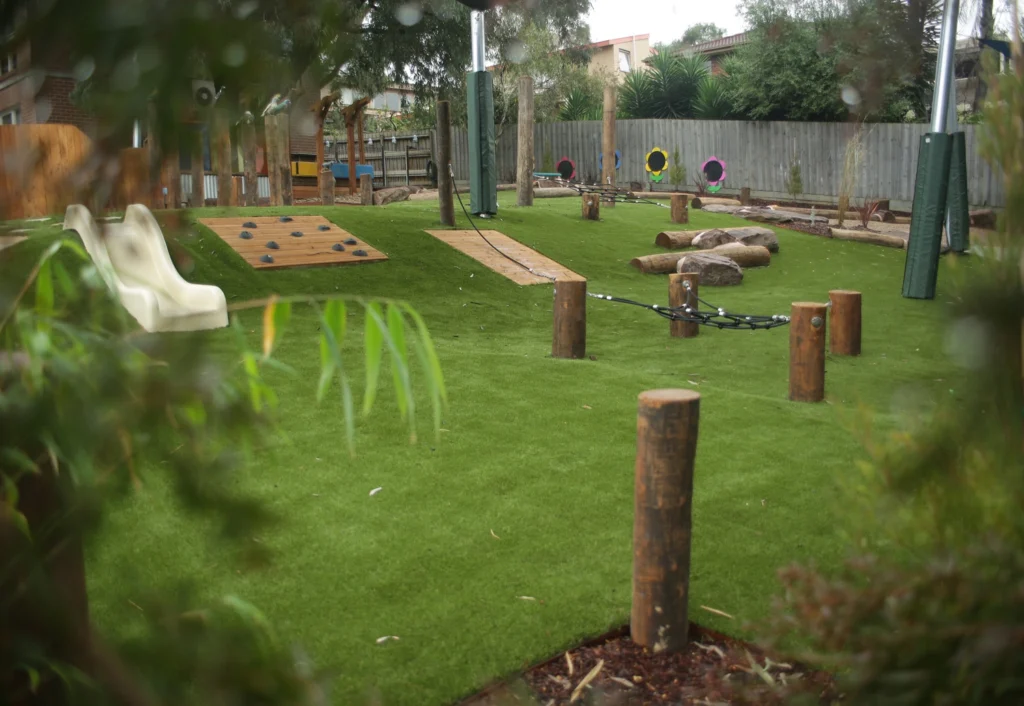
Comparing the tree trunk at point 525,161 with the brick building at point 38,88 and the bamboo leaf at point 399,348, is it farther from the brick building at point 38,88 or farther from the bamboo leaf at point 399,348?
the brick building at point 38,88

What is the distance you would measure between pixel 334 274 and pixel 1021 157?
9455 millimetres

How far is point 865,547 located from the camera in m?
1.21

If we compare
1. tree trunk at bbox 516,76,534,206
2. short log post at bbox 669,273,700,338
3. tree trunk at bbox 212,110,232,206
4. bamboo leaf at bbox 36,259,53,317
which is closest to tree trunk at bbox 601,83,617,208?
tree trunk at bbox 516,76,534,206

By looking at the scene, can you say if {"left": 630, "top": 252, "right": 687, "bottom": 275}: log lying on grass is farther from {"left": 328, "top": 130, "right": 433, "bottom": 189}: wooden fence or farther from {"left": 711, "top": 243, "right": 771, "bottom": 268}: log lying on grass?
{"left": 328, "top": 130, "right": 433, "bottom": 189}: wooden fence

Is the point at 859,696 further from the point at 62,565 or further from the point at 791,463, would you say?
the point at 791,463

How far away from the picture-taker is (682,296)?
28.9ft

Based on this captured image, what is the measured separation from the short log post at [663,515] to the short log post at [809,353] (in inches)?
138

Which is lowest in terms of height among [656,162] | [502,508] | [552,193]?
[502,508]

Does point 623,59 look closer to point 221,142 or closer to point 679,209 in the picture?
Answer: point 679,209

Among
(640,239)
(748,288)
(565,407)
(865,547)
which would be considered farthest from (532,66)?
(865,547)

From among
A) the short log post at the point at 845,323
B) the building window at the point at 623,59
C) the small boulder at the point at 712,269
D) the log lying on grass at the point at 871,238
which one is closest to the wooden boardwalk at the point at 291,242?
the small boulder at the point at 712,269

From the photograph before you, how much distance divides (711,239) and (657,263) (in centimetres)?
197

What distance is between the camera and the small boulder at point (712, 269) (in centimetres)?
1189

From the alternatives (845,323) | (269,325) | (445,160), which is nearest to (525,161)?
(445,160)
